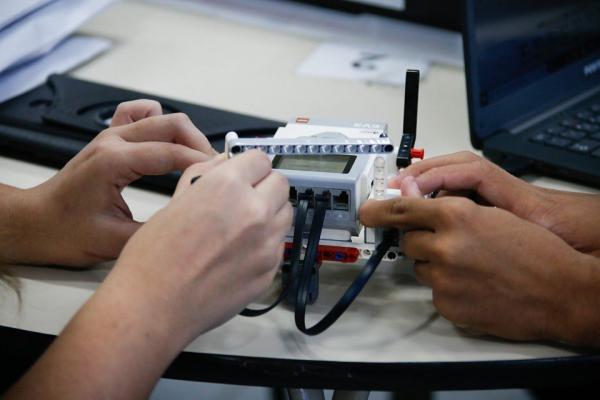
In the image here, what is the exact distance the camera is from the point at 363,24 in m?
1.54

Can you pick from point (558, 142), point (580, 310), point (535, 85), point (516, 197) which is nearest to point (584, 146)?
point (558, 142)

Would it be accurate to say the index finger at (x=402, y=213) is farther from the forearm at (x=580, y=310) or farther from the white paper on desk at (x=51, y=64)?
the white paper on desk at (x=51, y=64)

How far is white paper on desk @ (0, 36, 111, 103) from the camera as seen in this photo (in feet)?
4.11

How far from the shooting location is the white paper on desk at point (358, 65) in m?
1.35

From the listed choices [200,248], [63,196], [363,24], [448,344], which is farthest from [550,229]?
[363,24]

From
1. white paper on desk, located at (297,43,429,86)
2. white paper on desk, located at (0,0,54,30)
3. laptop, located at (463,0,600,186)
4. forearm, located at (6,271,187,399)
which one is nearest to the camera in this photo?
forearm, located at (6,271,187,399)

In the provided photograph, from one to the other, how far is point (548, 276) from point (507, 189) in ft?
0.44

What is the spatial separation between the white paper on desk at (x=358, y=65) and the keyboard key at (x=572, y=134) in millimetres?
301

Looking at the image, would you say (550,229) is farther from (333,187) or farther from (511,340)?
(333,187)

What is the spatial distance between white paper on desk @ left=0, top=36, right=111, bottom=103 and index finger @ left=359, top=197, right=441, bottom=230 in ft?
2.26

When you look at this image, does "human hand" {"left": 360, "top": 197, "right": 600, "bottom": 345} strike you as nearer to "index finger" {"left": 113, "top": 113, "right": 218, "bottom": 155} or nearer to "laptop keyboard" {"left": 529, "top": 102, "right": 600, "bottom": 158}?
"index finger" {"left": 113, "top": 113, "right": 218, "bottom": 155}

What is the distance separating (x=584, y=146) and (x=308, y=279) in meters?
0.50

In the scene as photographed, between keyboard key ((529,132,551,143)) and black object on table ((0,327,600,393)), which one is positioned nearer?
black object on table ((0,327,600,393))

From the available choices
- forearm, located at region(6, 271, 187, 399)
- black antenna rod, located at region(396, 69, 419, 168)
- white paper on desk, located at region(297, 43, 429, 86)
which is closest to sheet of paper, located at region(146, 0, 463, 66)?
white paper on desk, located at region(297, 43, 429, 86)
